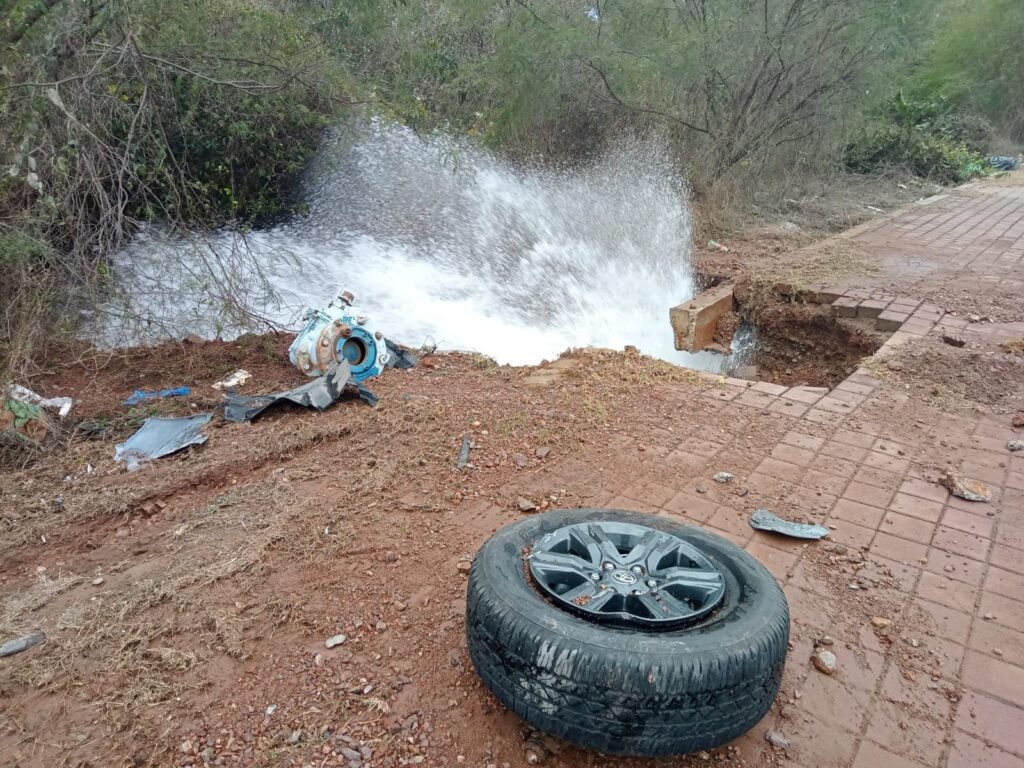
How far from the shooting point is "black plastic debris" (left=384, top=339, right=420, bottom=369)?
535 centimetres

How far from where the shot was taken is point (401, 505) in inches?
127

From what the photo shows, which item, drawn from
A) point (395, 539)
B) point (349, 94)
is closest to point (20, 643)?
point (395, 539)

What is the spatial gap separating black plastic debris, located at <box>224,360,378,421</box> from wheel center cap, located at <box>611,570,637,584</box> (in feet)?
8.47

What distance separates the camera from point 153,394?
491 cm

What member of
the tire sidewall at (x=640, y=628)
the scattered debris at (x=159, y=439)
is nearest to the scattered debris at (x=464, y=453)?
the tire sidewall at (x=640, y=628)

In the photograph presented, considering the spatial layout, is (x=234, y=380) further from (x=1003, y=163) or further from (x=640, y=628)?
(x=1003, y=163)

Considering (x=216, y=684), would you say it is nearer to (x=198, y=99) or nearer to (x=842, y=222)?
(x=198, y=99)

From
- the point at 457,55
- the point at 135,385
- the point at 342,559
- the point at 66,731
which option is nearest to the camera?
the point at 66,731

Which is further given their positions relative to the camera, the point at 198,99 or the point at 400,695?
the point at 198,99

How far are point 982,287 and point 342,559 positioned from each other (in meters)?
7.25

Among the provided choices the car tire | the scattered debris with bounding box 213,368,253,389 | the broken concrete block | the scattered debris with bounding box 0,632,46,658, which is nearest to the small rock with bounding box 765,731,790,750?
the car tire

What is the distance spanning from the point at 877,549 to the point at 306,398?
3429mm

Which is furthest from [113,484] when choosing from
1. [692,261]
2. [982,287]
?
[982,287]

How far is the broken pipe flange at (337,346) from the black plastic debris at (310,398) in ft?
0.96
